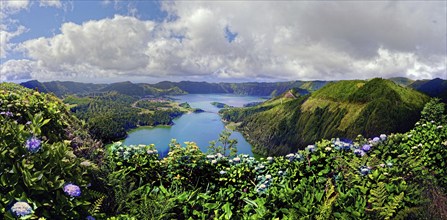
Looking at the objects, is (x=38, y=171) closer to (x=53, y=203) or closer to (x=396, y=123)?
(x=53, y=203)

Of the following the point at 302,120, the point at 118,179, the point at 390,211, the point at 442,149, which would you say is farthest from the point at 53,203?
the point at 302,120

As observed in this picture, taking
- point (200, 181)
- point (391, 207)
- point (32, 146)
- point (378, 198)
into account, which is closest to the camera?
point (32, 146)

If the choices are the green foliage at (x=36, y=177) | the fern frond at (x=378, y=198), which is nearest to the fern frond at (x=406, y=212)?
the fern frond at (x=378, y=198)

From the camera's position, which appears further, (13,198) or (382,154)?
(382,154)

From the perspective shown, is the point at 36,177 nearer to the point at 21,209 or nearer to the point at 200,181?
the point at 21,209

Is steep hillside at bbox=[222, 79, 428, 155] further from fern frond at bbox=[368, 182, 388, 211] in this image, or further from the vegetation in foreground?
fern frond at bbox=[368, 182, 388, 211]

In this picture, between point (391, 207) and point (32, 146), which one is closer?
point (32, 146)

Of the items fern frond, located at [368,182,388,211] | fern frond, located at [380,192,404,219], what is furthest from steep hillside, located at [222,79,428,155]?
fern frond, located at [380,192,404,219]

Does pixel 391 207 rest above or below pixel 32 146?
below

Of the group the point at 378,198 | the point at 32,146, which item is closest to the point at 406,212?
the point at 378,198
